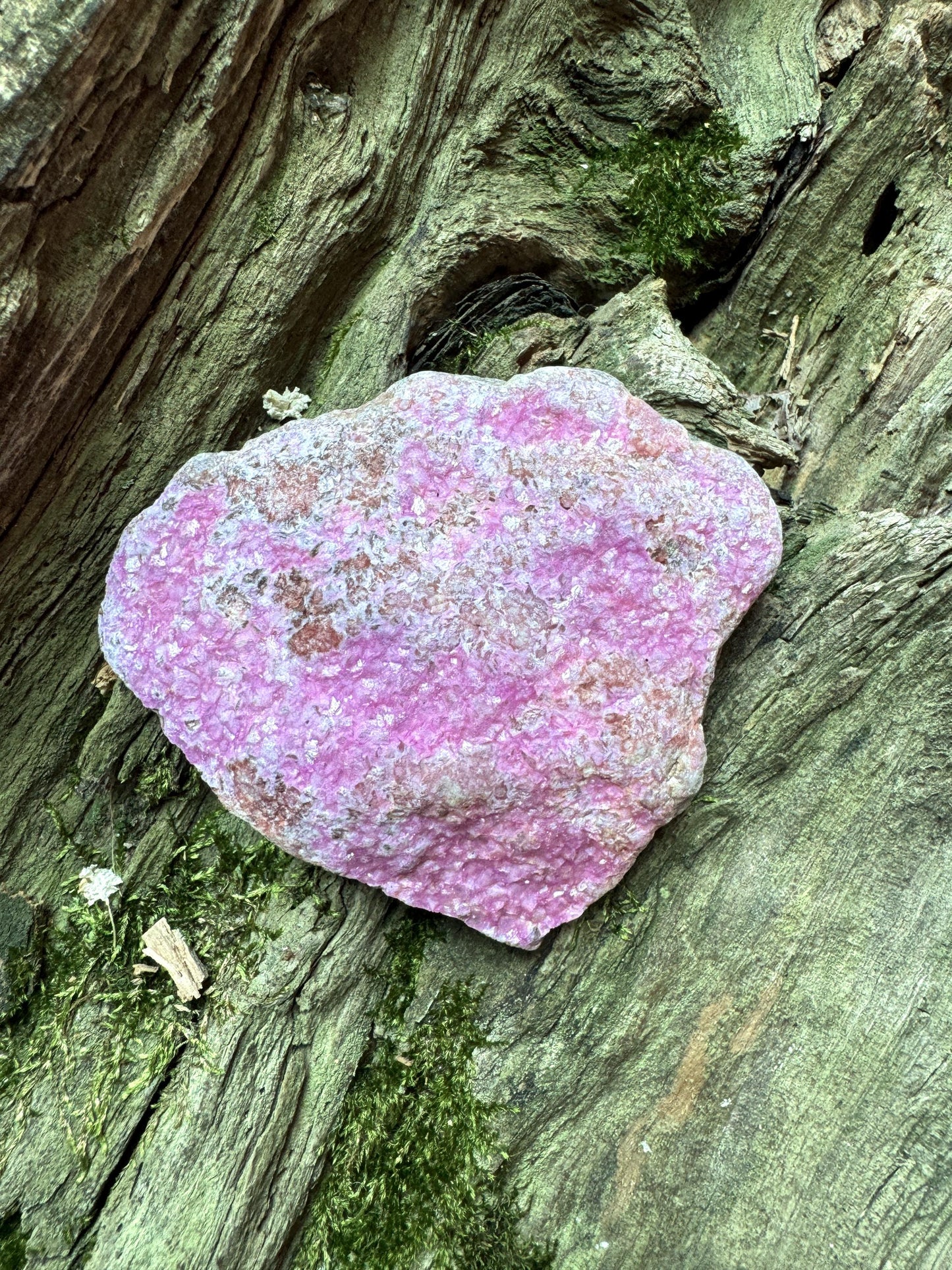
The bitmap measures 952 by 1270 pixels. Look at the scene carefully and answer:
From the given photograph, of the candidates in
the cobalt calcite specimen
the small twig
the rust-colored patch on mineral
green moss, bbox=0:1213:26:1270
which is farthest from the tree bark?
the rust-colored patch on mineral

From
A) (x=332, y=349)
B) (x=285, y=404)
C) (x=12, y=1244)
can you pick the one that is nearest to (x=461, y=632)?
(x=285, y=404)

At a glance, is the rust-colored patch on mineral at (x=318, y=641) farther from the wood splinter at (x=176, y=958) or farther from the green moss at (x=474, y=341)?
the green moss at (x=474, y=341)

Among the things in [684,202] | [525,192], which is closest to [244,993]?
[525,192]

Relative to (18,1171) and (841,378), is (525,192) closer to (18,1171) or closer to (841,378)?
(841,378)

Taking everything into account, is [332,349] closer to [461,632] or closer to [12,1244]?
[461,632]

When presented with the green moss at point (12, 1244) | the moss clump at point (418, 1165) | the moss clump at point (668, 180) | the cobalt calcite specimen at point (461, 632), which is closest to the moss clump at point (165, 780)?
the cobalt calcite specimen at point (461, 632)
